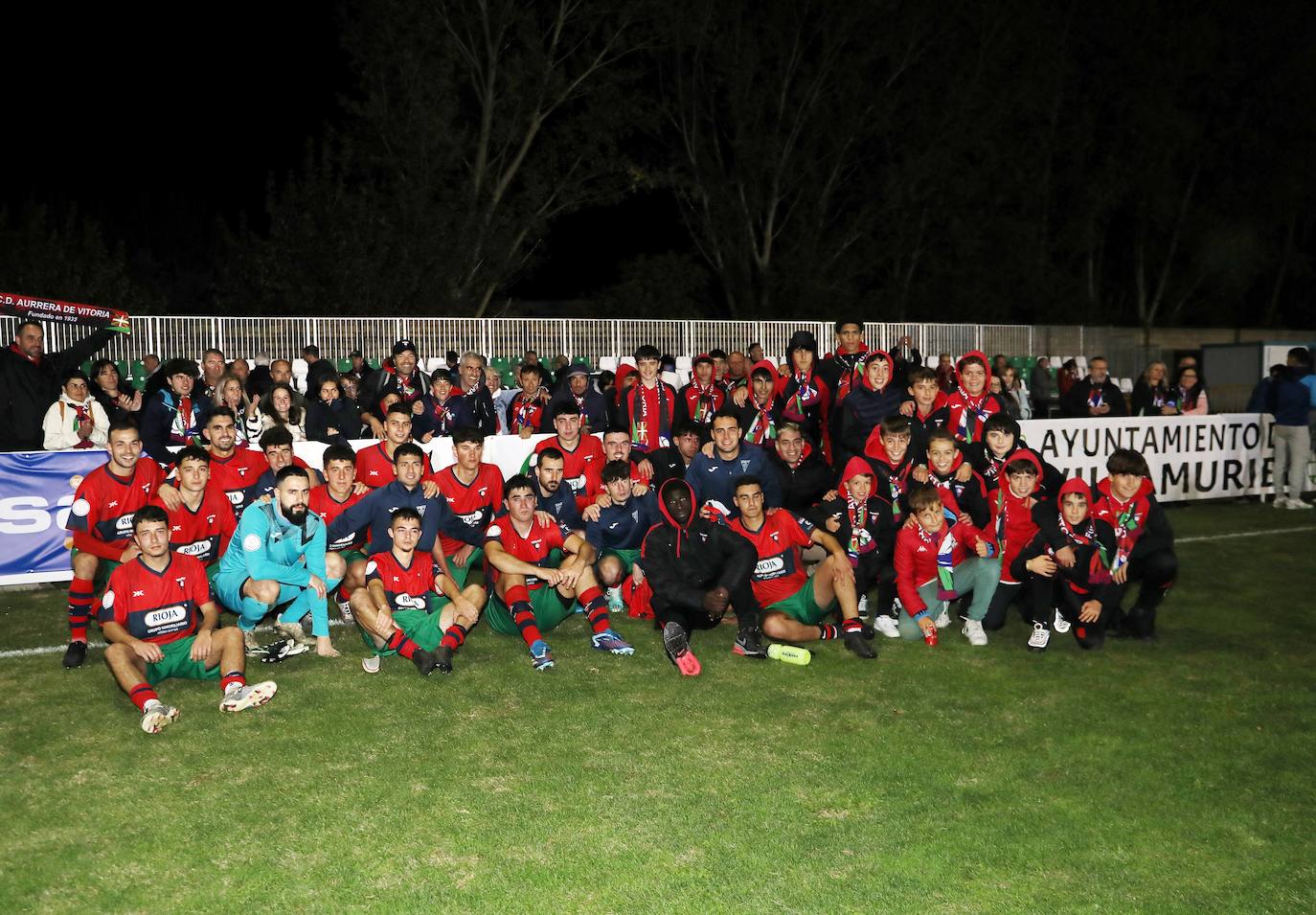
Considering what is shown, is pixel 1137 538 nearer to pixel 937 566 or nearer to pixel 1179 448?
pixel 937 566

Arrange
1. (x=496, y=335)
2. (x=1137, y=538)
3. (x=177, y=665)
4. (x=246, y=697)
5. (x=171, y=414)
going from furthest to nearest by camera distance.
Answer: (x=496, y=335) → (x=171, y=414) → (x=1137, y=538) → (x=177, y=665) → (x=246, y=697)

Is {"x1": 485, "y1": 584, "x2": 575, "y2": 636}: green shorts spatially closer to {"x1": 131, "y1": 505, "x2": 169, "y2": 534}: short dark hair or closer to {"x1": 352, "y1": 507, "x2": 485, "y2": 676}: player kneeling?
{"x1": 352, "y1": 507, "x2": 485, "y2": 676}: player kneeling

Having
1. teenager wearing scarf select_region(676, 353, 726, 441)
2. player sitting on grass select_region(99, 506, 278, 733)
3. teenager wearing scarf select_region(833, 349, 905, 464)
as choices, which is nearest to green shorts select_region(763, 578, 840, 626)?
teenager wearing scarf select_region(833, 349, 905, 464)

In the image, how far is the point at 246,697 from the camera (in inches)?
229

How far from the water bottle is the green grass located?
11 cm

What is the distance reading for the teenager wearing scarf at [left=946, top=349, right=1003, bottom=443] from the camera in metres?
8.74

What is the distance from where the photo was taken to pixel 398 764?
513cm

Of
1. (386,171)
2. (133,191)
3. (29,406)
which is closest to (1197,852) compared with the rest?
(29,406)

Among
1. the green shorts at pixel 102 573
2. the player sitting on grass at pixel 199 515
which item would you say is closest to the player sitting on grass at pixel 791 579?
the player sitting on grass at pixel 199 515

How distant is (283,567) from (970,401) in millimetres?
5567

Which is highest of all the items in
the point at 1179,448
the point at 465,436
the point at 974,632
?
the point at 465,436

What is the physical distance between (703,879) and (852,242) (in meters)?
30.2

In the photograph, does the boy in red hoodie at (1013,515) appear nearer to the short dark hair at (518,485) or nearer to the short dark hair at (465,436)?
the short dark hair at (518,485)

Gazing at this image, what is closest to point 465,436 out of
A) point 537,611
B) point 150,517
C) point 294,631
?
point 537,611
